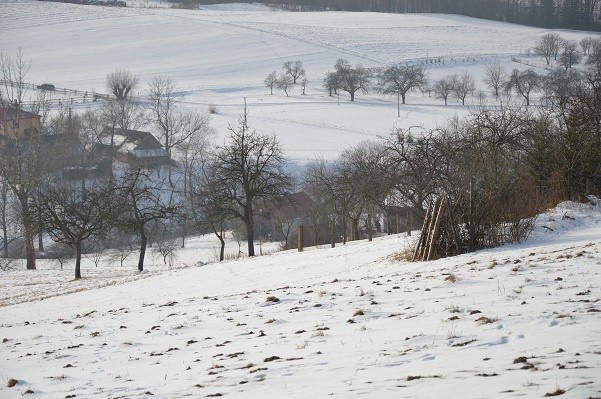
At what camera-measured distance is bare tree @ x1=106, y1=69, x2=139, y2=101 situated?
101688mm

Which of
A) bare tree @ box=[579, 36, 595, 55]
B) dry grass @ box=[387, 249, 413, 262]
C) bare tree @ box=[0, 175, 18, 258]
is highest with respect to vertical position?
bare tree @ box=[579, 36, 595, 55]

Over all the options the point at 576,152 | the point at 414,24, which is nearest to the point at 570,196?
the point at 576,152

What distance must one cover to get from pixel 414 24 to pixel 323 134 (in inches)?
3221

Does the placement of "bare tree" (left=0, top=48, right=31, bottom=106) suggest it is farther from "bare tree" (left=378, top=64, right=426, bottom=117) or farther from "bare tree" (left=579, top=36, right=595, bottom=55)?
"bare tree" (left=579, top=36, right=595, bottom=55)

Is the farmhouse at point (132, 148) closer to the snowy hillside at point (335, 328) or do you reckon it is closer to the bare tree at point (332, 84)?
the bare tree at point (332, 84)

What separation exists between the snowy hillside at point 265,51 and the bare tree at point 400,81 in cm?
176

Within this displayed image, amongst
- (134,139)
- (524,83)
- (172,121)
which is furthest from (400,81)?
(134,139)

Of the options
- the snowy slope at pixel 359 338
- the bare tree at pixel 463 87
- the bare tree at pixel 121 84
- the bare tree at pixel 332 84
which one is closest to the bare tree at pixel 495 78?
the bare tree at pixel 463 87

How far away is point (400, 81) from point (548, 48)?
3827cm

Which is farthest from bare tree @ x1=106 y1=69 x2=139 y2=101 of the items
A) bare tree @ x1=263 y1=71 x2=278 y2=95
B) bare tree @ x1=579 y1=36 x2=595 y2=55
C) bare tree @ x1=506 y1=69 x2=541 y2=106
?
bare tree @ x1=579 y1=36 x2=595 y2=55

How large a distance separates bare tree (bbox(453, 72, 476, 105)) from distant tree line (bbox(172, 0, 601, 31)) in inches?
2765

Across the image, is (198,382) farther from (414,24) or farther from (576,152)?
(414,24)

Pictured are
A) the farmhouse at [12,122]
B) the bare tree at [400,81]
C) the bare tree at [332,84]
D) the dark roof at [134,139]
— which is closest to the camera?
the farmhouse at [12,122]

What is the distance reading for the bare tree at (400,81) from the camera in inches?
4050
